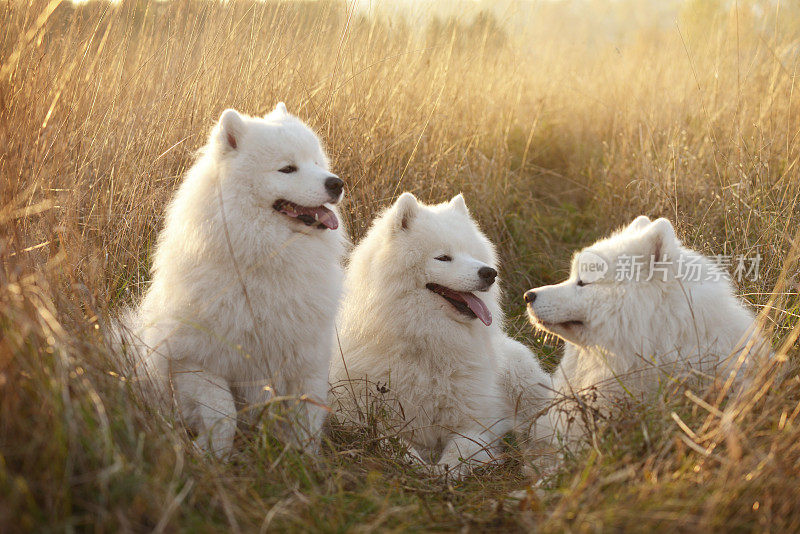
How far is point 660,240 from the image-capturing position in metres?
2.85

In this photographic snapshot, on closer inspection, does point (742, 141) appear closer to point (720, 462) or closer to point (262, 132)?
point (720, 462)

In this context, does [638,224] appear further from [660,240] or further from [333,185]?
[333,185]

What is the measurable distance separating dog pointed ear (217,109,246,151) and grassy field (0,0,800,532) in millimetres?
774

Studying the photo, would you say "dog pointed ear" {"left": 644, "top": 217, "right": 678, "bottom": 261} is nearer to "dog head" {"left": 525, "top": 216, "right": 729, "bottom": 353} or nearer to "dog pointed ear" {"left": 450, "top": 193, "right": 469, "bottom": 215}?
"dog head" {"left": 525, "top": 216, "right": 729, "bottom": 353}

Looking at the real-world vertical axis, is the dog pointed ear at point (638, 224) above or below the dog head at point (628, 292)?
above

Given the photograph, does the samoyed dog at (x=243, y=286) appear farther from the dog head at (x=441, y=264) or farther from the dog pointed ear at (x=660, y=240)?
the dog pointed ear at (x=660, y=240)

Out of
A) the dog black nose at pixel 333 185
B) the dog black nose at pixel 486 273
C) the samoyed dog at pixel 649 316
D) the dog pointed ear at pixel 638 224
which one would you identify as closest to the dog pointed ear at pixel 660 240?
the samoyed dog at pixel 649 316

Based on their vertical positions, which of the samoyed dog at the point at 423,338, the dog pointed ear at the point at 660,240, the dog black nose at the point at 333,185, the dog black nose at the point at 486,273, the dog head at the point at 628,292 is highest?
the dog pointed ear at the point at 660,240

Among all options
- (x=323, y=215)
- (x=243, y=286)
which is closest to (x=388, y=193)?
(x=323, y=215)

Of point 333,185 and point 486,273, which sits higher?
point 333,185

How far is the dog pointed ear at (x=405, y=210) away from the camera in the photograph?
11.5 feet

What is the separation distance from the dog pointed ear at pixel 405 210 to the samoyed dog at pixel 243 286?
56 cm

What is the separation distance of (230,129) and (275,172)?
269 millimetres

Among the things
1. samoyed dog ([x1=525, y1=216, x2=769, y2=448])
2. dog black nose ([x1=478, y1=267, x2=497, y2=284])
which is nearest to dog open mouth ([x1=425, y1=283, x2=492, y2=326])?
dog black nose ([x1=478, y1=267, x2=497, y2=284])
